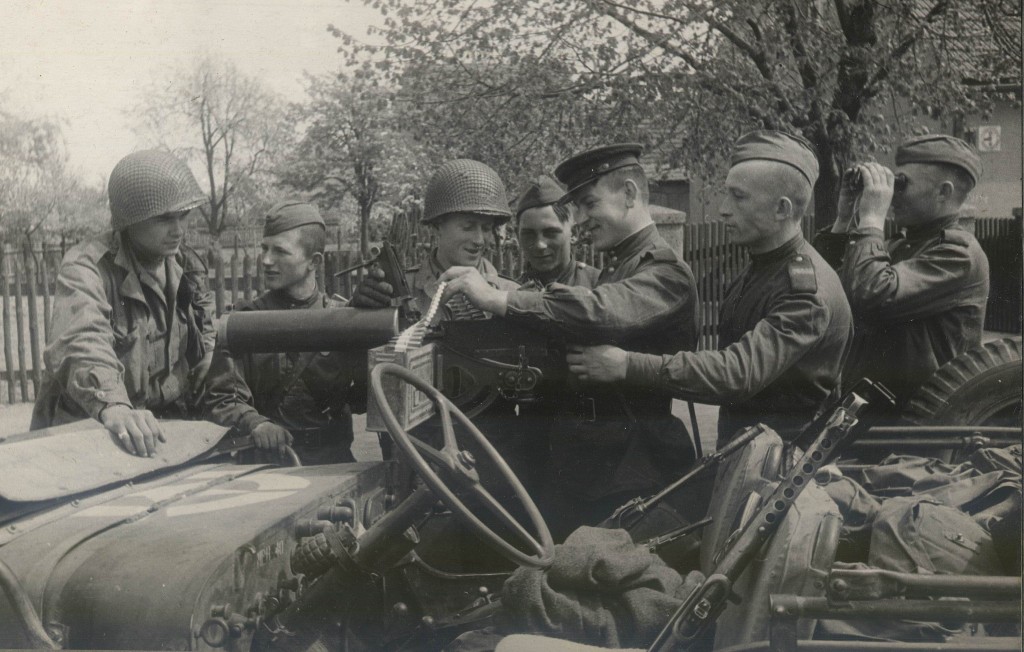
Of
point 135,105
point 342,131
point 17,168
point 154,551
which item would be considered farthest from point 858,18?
point 17,168

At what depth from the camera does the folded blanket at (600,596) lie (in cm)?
269

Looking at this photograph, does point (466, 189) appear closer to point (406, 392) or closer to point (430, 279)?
point (430, 279)

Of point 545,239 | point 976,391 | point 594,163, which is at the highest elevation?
point 594,163

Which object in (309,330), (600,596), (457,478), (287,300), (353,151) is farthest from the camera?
(287,300)

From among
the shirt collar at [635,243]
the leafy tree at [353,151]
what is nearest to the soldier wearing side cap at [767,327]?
the shirt collar at [635,243]

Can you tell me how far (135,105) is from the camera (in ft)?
10.8

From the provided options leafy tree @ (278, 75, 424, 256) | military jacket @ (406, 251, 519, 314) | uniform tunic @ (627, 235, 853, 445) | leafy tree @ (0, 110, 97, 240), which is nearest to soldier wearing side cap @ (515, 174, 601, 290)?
military jacket @ (406, 251, 519, 314)

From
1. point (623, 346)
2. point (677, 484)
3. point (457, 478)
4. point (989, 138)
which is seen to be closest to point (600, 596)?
point (677, 484)

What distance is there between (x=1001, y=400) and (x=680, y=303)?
994 mm

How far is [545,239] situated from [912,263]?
1.49 metres

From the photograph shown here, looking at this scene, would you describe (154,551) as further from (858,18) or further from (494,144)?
(858,18)

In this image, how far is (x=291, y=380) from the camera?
3738 mm

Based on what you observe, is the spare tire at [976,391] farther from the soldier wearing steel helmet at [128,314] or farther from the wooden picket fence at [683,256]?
the soldier wearing steel helmet at [128,314]

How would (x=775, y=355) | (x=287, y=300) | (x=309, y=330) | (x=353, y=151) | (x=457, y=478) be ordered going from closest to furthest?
(x=457, y=478) → (x=775, y=355) → (x=309, y=330) → (x=353, y=151) → (x=287, y=300)
